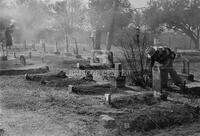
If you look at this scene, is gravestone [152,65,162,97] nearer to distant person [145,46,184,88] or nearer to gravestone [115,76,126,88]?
distant person [145,46,184,88]

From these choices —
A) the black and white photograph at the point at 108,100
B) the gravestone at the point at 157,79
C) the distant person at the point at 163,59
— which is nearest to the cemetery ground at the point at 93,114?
the black and white photograph at the point at 108,100

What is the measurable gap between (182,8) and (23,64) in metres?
21.7

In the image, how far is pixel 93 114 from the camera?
820 cm

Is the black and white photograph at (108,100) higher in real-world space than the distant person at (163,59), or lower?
lower

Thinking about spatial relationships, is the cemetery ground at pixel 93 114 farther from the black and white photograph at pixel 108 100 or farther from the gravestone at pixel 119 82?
the gravestone at pixel 119 82

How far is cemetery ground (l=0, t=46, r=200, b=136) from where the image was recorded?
6.75 metres

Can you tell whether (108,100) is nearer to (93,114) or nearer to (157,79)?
(93,114)

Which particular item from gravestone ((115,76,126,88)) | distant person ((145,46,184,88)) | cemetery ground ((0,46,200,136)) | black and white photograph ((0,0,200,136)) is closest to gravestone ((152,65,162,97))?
black and white photograph ((0,0,200,136))

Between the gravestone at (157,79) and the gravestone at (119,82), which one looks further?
the gravestone at (119,82)

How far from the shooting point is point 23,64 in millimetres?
21469

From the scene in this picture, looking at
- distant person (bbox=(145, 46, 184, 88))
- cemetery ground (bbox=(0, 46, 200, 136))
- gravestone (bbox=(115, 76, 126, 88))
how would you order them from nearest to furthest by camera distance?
cemetery ground (bbox=(0, 46, 200, 136)), distant person (bbox=(145, 46, 184, 88)), gravestone (bbox=(115, 76, 126, 88))

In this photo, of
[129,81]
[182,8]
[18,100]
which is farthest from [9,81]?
[182,8]

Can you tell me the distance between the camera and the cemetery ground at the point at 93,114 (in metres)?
6.75

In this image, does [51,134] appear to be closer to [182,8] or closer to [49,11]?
[182,8]
